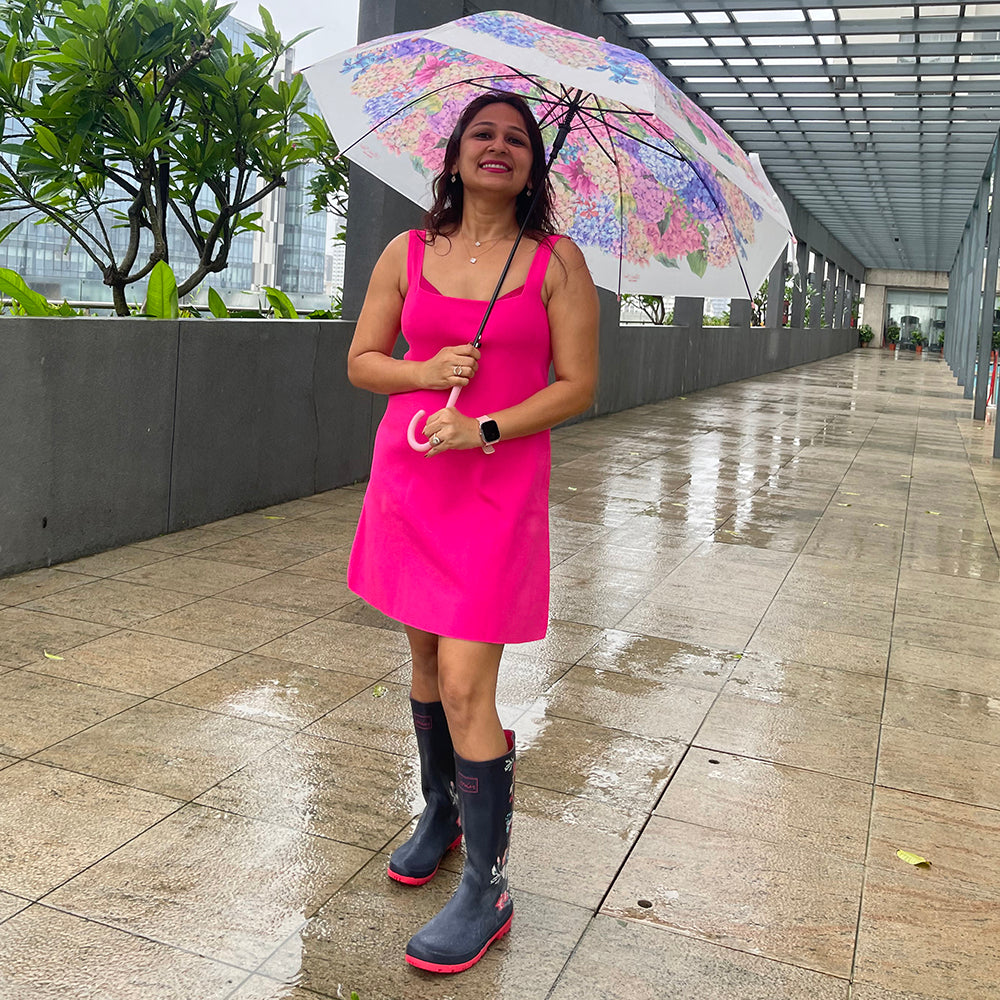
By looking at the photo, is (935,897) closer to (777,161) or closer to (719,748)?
(719,748)

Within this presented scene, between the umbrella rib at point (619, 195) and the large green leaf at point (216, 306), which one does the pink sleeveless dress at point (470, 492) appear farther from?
the large green leaf at point (216, 306)

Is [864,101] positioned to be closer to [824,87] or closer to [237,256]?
[824,87]

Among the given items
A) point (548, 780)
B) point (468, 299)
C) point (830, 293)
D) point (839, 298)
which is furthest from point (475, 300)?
point (839, 298)

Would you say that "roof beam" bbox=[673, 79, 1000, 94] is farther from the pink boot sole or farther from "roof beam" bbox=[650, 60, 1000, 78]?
the pink boot sole

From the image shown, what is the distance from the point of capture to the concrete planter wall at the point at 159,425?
5.07m

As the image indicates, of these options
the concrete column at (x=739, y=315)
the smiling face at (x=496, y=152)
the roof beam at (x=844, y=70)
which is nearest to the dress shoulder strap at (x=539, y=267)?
the smiling face at (x=496, y=152)

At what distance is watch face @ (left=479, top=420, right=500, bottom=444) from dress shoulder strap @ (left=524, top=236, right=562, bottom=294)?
29cm

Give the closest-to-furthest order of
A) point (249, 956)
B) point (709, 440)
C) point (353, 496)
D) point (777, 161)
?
point (249, 956), point (353, 496), point (709, 440), point (777, 161)

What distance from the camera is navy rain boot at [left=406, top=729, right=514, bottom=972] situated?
2.37m

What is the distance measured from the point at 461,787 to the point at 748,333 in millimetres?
24133

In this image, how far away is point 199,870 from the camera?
269cm

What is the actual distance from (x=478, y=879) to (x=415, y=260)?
1276 millimetres

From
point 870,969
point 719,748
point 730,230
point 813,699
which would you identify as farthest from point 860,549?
Answer: point 870,969

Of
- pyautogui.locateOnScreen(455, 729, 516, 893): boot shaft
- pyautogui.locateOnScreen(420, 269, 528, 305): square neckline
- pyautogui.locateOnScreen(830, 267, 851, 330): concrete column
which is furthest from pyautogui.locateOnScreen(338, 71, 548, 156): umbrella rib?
pyautogui.locateOnScreen(830, 267, 851, 330): concrete column
